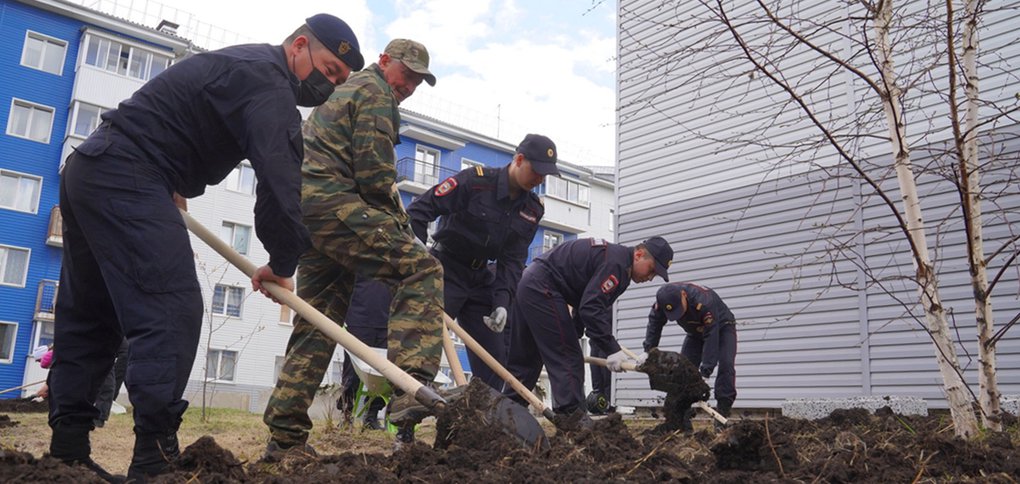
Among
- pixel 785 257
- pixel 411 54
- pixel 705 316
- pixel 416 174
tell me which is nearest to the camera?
pixel 411 54

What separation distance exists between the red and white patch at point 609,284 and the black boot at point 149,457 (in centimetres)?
330

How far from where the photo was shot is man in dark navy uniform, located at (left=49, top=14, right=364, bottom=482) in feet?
8.56

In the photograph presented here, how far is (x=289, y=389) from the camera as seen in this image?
357 centimetres

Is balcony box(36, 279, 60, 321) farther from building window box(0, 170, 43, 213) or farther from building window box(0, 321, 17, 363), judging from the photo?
building window box(0, 170, 43, 213)

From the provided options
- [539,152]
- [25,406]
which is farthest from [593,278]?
[25,406]

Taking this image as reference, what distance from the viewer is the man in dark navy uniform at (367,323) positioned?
609cm

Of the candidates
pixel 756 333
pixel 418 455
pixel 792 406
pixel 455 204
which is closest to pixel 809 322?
pixel 756 333

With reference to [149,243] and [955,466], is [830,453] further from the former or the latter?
[149,243]

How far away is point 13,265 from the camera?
Result: 24672mm

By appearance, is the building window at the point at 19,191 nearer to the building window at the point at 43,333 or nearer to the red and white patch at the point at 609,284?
the building window at the point at 43,333

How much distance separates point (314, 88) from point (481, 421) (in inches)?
61.5

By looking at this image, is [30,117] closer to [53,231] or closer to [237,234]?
[53,231]

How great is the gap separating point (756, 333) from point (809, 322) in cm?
75

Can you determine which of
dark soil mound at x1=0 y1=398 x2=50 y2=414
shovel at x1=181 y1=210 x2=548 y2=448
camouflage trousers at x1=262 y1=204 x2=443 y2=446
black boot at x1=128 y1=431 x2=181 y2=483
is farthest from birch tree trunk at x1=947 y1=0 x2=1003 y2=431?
dark soil mound at x1=0 y1=398 x2=50 y2=414
